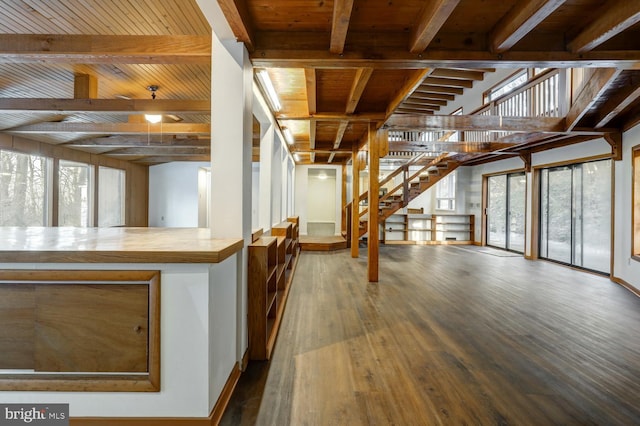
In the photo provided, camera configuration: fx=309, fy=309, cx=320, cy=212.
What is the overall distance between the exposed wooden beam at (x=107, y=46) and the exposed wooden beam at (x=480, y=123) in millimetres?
3364

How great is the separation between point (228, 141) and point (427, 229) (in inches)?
347

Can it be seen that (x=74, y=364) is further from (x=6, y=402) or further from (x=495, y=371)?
(x=495, y=371)

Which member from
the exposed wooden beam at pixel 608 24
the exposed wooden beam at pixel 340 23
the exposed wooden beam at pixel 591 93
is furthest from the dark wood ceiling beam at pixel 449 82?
the exposed wooden beam at pixel 340 23

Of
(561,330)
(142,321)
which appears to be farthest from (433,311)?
(142,321)

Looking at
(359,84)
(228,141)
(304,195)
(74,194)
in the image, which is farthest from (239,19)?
(304,195)

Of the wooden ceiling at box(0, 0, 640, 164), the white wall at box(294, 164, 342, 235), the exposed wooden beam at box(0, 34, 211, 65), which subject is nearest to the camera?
the wooden ceiling at box(0, 0, 640, 164)

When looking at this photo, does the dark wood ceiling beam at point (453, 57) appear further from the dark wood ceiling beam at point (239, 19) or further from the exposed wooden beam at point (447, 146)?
the exposed wooden beam at point (447, 146)

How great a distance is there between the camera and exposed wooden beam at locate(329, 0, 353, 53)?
1.94 metres

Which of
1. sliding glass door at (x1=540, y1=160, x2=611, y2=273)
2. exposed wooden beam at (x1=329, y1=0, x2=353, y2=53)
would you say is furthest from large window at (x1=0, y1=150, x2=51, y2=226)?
sliding glass door at (x1=540, y1=160, x2=611, y2=273)

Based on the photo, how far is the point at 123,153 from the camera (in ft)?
28.4

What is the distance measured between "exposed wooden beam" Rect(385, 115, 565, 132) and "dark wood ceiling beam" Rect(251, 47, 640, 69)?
2458 millimetres

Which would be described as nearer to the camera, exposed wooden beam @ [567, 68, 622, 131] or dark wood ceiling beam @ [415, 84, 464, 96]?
exposed wooden beam @ [567, 68, 622, 131]

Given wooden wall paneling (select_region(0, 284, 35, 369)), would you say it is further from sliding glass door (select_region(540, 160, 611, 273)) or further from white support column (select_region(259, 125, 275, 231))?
sliding glass door (select_region(540, 160, 611, 273))

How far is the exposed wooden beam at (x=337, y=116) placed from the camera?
4.66 metres
